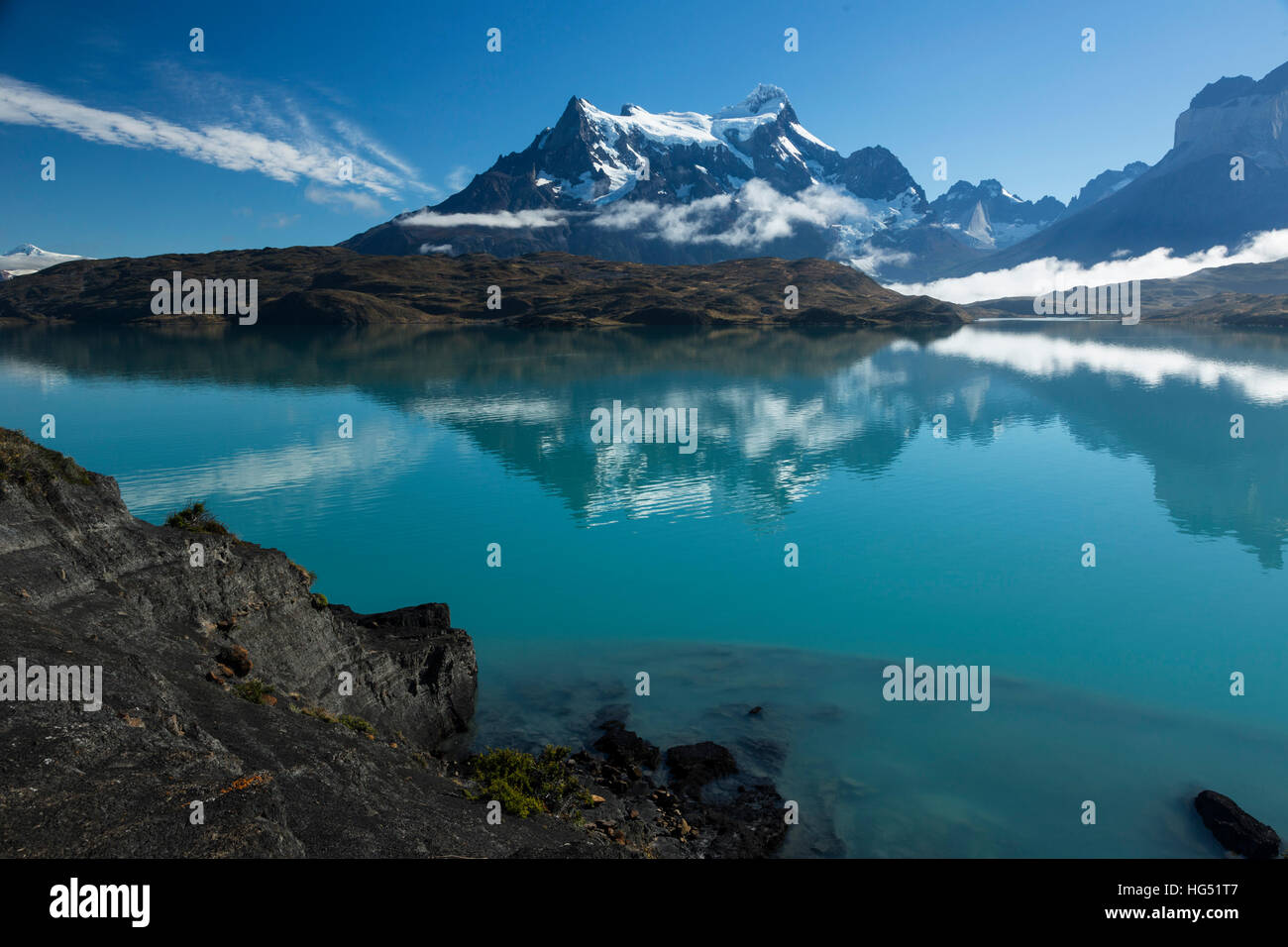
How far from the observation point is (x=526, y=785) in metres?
17.6

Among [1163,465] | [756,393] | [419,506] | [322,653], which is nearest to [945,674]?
[322,653]

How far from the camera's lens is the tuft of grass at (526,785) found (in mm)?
16234

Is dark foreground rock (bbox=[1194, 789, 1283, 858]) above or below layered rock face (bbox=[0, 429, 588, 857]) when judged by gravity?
below

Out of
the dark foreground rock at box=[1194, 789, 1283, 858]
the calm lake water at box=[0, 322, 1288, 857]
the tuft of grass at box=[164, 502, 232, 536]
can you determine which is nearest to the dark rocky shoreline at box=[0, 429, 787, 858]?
the tuft of grass at box=[164, 502, 232, 536]

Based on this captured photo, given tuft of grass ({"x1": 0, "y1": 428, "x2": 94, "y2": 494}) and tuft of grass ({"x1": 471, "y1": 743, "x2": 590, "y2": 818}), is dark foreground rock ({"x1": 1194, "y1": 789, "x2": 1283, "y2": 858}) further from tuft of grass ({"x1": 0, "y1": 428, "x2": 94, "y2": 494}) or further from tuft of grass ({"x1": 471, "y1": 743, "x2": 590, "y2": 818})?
tuft of grass ({"x1": 0, "y1": 428, "x2": 94, "y2": 494})

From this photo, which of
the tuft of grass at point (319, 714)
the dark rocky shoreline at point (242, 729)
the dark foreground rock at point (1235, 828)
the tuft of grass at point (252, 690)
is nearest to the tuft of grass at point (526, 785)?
the dark rocky shoreline at point (242, 729)

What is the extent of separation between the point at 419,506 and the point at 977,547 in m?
34.0

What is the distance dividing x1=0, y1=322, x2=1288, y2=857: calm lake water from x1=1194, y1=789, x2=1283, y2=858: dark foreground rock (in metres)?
0.53

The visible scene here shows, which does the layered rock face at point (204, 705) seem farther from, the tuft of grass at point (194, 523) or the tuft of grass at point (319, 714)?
the tuft of grass at point (194, 523)

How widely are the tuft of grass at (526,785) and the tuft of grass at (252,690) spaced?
506 centimetres

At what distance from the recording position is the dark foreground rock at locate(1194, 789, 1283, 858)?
1722cm

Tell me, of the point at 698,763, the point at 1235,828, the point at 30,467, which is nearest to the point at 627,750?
the point at 698,763
